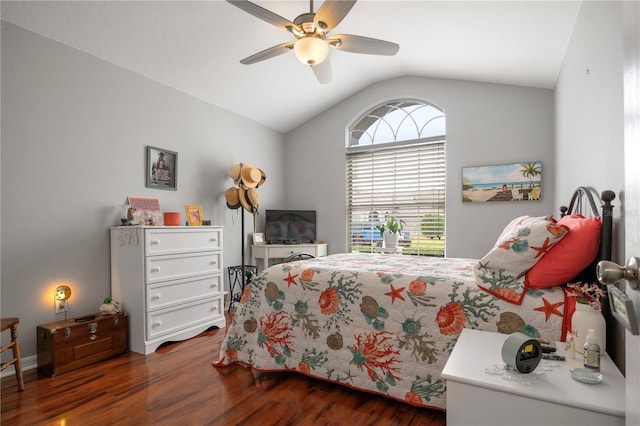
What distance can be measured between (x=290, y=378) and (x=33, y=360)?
1.95 m

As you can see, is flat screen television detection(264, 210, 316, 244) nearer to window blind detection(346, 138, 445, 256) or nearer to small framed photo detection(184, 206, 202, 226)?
window blind detection(346, 138, 445, 256)

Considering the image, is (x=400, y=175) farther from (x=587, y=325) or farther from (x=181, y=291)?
(x=587, y=325)

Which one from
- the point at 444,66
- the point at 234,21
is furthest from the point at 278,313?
the point at 444,66

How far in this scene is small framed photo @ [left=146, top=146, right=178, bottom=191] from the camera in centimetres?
348

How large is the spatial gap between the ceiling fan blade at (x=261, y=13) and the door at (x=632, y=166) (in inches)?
78.6

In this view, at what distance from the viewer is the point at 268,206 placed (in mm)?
5207

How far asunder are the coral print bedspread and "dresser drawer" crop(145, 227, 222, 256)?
1.04 m

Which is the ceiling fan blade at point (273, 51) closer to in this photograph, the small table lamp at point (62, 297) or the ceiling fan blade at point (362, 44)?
the ceiling fan blade at point (362, 44)

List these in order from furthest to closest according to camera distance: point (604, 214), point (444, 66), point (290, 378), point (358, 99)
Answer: point (358, 99), point (444, 66), point (290, 378), point (604, 214)

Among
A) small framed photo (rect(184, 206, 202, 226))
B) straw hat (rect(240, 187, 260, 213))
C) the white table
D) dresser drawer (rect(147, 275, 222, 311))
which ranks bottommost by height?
dresser drawer (rect(147, 275, 222, 311))

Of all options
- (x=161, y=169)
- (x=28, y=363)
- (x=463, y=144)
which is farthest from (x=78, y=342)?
(x=463, y=144)

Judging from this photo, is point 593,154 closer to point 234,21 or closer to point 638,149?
point 638,149

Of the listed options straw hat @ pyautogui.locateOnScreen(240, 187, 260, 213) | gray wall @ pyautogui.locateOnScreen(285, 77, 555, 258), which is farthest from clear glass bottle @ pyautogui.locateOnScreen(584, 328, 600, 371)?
straw hat @ pyautogui.locateOnScreen(240, 187, 260, 213)

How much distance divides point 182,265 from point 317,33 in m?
2.30
